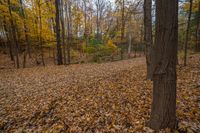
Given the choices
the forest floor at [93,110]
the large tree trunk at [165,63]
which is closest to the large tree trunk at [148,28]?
the forest floor at [93,110]

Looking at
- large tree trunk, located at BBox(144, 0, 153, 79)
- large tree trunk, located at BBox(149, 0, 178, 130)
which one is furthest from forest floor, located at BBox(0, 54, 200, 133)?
large tree trunk, located at BBox(144, 0, 153, 79)

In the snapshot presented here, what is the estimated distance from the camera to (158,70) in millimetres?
2354

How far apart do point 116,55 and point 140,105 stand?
17705 millimetres

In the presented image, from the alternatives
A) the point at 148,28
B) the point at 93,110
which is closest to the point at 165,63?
the point at 93,110

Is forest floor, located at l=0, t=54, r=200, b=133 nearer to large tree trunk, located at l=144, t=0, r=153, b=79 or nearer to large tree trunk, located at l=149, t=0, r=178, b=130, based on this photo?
large tree trunk, located at l=149, t=0, r=178, b=130

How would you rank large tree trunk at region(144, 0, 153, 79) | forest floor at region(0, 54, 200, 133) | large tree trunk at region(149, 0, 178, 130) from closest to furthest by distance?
large tree trunk at region(149, 0, 178, 130), forest floor at region(0, 54, 200, 133), large tree trunk at region(144, 0, 153, 79)

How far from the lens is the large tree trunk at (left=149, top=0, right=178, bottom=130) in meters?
2.19

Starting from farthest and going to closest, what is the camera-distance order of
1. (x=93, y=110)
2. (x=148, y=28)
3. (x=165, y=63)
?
(x=148, y=28) → (x=93, y=110) → (x=165, y=63)

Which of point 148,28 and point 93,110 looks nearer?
point 93,110

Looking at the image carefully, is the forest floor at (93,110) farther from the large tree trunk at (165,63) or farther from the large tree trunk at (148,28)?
the large tree trunk at (148,28)

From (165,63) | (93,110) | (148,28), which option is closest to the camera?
(165,63)

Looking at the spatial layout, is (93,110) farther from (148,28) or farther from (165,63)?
(148,28)

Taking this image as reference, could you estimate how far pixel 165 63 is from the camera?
2281 mm

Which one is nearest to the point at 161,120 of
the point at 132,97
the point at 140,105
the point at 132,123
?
the point at 132,123
